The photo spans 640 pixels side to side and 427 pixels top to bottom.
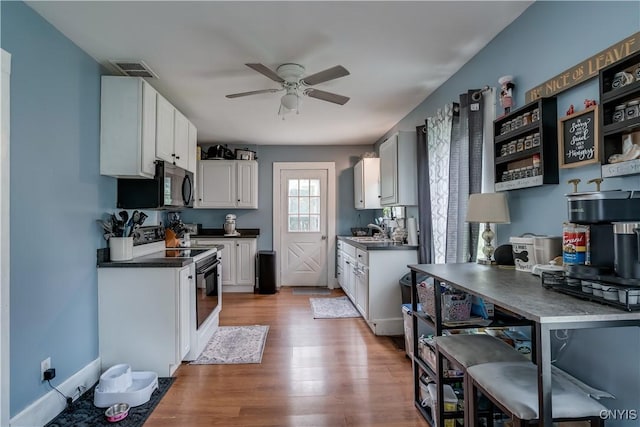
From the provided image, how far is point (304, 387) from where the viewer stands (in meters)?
2.38

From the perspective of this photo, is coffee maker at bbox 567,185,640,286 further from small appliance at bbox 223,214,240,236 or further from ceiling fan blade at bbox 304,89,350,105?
Result: small appliance at bbox 223,214,240,236

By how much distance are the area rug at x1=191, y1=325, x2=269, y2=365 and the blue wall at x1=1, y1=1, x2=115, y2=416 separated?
0.88 meters

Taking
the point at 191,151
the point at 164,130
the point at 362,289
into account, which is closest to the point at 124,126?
the point at 164,130

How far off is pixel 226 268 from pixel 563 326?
480cm

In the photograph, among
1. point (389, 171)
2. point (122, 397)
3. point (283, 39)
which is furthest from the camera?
point (389, 171)

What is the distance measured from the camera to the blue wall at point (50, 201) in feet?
6.02

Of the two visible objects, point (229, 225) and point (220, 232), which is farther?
point (220, 232)

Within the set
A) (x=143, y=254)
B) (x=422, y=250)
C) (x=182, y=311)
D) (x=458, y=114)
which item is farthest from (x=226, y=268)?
(x=458, y=114)

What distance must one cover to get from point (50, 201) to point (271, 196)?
12.2ft

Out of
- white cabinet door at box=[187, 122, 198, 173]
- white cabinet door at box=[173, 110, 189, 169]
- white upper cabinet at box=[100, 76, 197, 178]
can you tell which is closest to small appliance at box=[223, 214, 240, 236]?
white cabinet door at box=[187, 122, 198, 173]

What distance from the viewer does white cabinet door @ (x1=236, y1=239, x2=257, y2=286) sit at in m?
5.30

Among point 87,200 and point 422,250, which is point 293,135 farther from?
point 87,200

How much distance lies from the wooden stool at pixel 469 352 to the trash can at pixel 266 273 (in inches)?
147

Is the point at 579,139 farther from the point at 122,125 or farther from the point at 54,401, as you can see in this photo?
the point at 54,401
